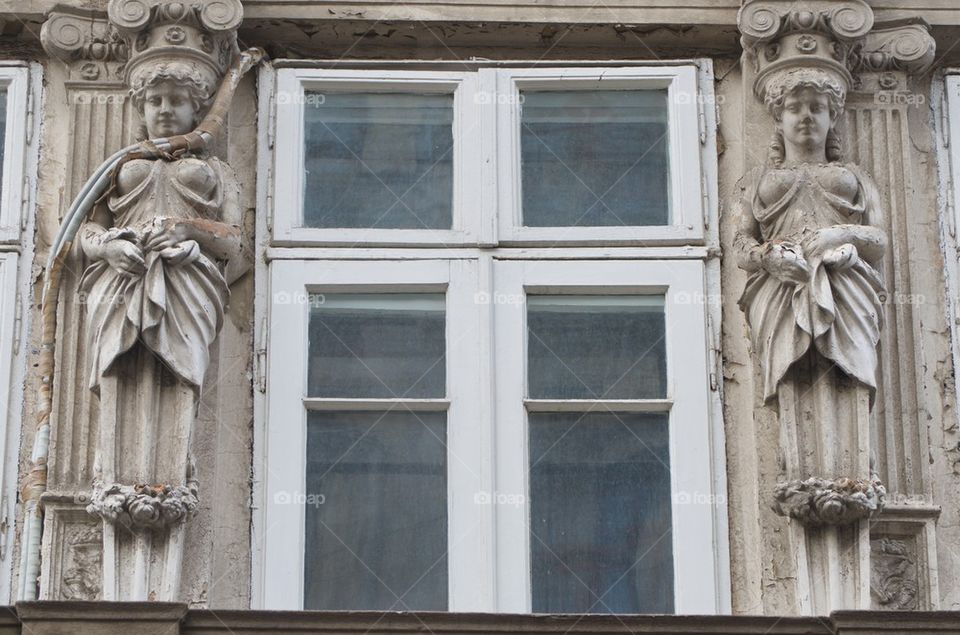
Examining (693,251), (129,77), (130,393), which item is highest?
(129,77)

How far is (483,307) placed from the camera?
12508 millimetres

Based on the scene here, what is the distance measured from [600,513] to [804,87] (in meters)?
2.20

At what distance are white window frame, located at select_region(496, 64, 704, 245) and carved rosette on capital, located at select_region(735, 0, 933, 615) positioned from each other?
11.5 inches

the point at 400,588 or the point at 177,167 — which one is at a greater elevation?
the point at 177,167

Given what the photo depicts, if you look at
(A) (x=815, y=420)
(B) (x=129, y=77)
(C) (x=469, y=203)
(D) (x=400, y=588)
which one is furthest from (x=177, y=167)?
(A) (x=815, y=420)

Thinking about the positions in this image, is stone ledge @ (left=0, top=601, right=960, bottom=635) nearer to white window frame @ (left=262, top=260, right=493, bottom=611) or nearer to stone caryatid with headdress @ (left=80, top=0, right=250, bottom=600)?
stone caryatid with headdress @ (left=80, top=0, right=250, bottom=600)

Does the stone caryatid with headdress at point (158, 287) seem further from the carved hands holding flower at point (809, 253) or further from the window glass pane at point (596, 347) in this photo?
the carved hands holding flower at point (809, 253)

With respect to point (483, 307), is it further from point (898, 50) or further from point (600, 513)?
point (898, 50)

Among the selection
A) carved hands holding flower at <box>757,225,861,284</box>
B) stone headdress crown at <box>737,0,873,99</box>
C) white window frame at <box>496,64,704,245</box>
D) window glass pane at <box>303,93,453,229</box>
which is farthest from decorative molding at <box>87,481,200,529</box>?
stone headdress crown at <box>737,0,873,99</box>

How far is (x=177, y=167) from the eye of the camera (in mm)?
12531

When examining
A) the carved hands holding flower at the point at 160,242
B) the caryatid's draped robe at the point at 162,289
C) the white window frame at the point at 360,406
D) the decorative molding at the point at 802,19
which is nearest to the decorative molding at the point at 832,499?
the white window frame at the point at 360,406

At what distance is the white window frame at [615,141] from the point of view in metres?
12.7

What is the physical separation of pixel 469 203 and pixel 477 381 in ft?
2.96

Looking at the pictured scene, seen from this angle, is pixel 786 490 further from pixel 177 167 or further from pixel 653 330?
pixel 177 167
